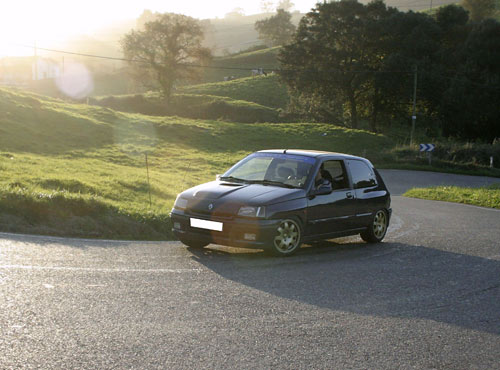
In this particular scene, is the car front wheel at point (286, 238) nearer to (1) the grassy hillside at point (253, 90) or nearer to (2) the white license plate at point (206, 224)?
(2) the white license plate at point (206, 224)

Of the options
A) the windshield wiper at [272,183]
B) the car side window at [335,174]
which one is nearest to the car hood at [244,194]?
the windshield wiper at [272,183]

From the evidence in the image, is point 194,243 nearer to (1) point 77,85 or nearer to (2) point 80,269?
(2) point 80,269

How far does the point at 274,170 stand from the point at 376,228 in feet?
7.95

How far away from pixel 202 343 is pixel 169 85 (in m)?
66.1

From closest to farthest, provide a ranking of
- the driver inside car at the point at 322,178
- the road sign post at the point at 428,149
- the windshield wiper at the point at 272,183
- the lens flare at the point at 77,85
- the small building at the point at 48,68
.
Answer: the windshield wiper at the point at 272,183
the driver inside car at the point at 322,178
the road sign post at the point at 428,149
the lens flare at the point at 77,85
the small building at the point at 48,68

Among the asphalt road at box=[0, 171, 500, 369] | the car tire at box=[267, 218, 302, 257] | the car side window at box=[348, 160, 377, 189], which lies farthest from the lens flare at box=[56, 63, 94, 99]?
the asphalt road at box=[0, 171, 500, 369]

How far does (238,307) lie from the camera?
6047mm

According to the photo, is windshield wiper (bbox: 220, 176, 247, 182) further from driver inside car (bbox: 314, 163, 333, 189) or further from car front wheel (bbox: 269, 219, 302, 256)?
car front wheel (bbox: 269, 219, 302, 256)

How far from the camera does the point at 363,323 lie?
574 centimetres

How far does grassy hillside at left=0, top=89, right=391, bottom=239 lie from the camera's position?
35.0 feet

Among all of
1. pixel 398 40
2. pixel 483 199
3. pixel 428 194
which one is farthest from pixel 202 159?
pixel 398 40

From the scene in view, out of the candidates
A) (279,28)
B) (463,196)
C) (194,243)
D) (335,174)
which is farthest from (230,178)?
(279,28)

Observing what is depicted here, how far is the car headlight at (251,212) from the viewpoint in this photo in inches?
343

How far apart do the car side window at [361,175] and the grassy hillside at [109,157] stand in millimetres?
3506
